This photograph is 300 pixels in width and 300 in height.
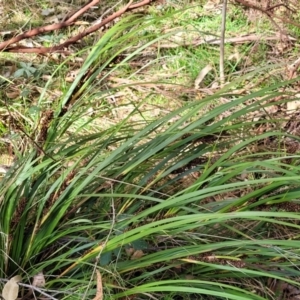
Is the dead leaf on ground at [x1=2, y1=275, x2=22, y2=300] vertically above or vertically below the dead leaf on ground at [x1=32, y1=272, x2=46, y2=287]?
above

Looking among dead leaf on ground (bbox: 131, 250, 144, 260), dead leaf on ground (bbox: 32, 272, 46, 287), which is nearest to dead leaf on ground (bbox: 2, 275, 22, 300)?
dead leaf on ground (bbox: 32, 272, 46, 287)

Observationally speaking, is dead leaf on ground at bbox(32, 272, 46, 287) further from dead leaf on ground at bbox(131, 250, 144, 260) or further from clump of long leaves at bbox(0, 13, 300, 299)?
dead leaf on ground at bbox(131, 250, 144, 260)

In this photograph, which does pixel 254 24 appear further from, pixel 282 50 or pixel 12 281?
pixel 12 281

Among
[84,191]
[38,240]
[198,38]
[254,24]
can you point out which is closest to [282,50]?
[254,24]

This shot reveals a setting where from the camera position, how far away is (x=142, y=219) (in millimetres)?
1388

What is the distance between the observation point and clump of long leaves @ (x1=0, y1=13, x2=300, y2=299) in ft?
4.22

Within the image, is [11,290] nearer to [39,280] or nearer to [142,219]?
[39,280]

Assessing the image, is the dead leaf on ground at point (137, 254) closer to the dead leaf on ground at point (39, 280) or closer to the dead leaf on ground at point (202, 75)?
the dead leaf on ground at point (39, 280)

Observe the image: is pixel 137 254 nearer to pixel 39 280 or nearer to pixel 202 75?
pixel 39 280

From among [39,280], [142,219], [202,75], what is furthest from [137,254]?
[202,75]

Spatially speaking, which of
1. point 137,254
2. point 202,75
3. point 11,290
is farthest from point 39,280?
point 202,75

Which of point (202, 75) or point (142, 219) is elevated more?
point (142, 219)

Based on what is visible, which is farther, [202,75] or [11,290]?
[202,75]

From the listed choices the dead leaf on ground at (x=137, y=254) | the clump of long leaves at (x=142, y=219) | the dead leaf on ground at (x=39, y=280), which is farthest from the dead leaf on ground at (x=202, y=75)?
the dead leaf on ground at (x=39, y=280)
